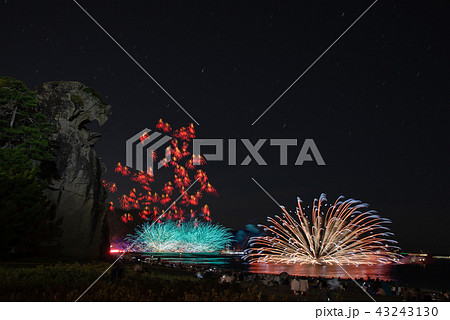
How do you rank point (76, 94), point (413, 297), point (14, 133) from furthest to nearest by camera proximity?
1. point (76, 94)
2. point (14, 133)
3. point (413, 297)

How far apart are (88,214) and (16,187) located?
10177 mm

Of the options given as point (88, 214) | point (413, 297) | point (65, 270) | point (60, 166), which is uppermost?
point (60, 166)

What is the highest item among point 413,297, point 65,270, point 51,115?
point 51,115

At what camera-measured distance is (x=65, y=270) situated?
72.5 feet

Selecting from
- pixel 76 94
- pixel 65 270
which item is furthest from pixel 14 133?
pixel 65 270

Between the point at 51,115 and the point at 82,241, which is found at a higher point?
the point at 51,115

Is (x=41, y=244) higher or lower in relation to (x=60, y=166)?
lower

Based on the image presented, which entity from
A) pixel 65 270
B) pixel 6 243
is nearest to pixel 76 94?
pixel 6 243
